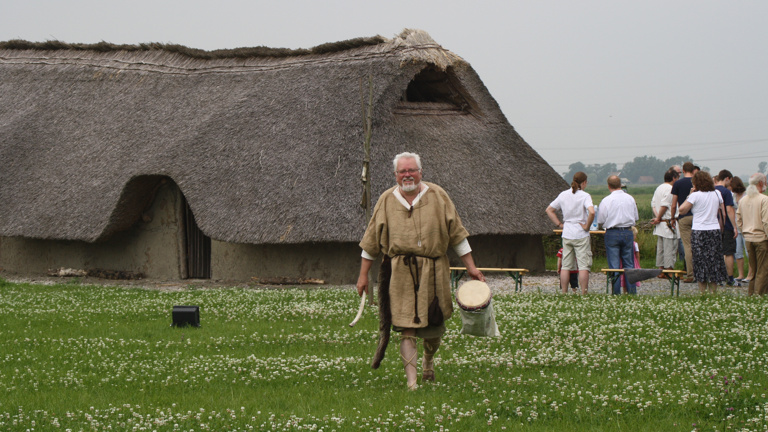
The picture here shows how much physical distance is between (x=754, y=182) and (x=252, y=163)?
10304 mm

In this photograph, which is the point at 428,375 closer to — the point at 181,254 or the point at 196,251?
the point at 181,254

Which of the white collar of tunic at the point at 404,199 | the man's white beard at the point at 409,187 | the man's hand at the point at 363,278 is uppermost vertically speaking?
the man's white beard at the point at 409,187

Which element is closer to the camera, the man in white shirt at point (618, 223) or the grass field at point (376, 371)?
the grass field at point (376, 371)

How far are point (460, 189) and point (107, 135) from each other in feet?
30.5

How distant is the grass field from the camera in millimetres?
6727

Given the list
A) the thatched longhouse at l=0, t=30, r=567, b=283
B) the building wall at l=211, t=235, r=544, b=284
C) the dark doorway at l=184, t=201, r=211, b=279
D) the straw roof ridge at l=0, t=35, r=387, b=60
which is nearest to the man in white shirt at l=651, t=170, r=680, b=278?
the thatched longhouse at l=0, t=30, r=567, b=283

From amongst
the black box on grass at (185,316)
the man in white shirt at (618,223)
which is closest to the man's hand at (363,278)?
the black box on grass at (185,316)

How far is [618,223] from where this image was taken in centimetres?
1491

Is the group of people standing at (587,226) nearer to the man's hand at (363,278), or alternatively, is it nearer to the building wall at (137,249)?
the man's hand at (363,278)

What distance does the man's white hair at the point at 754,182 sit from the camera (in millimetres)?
14297

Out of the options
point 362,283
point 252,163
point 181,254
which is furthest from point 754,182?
point 181,254

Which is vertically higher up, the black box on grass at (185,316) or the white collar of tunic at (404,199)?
the white collar of tunic at (404,199)

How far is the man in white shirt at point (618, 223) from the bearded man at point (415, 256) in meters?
7.34

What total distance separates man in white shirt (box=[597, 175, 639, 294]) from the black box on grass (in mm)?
6767
